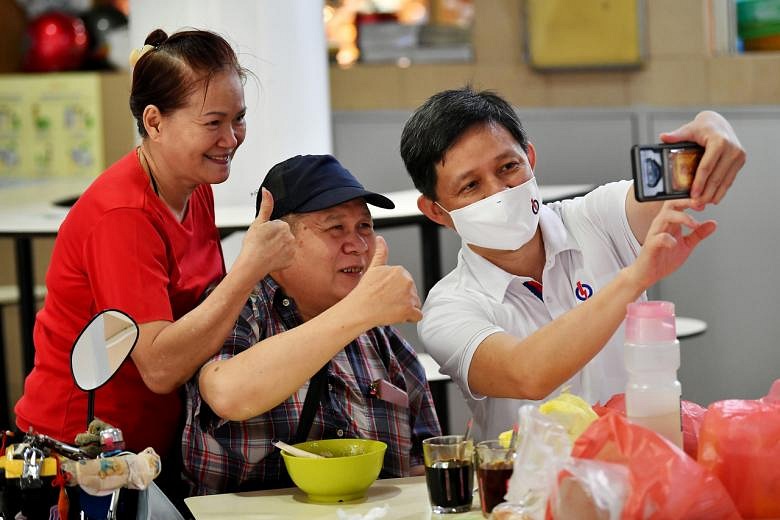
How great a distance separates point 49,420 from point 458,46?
3430 mm

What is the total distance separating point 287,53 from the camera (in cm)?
379

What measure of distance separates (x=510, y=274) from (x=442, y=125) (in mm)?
308

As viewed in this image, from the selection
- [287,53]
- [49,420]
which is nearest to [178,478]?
[49,420]

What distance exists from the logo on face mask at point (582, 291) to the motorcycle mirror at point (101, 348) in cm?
91

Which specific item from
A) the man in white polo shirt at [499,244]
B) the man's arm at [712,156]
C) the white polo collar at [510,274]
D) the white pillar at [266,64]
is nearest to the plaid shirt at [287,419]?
the man in white polo shirt at [499,244]

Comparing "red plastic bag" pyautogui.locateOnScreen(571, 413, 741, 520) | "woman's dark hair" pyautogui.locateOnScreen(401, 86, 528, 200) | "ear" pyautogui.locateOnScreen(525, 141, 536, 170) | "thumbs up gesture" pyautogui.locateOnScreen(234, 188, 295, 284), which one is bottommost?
"red plastic bag" pyautogui.locateOnScreen(571, 413, 741, 520)

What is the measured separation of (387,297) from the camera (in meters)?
1.85

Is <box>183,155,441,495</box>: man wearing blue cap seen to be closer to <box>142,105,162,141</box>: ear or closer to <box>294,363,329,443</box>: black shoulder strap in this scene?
<box>294,363,329,443</box>: black shoulder strap

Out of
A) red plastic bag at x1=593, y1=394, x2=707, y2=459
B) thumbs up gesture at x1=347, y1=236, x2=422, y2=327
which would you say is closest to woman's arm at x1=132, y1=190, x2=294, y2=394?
thumbs up gesture at x1=347, y1=236, x2=422, y2=327

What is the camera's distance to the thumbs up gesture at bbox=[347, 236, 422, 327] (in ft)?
6.08

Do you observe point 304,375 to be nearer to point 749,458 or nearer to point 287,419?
point 287,419

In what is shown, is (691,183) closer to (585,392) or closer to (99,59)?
(585,392)

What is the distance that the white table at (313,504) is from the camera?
179 centimetres

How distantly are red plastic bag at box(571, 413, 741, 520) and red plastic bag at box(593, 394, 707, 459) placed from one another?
0.71ft
